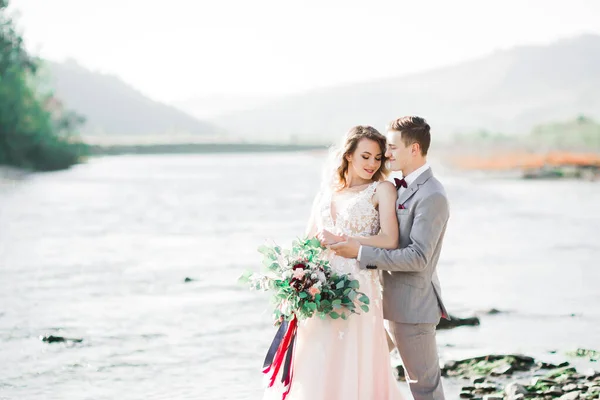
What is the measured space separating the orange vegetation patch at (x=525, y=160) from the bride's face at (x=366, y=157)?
5809cm

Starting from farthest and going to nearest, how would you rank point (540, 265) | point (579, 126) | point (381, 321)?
point (579, 126) → point (540, 265) → point (381, 321)

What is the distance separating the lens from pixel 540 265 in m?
18.4

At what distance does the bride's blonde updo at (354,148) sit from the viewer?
18.8 ft

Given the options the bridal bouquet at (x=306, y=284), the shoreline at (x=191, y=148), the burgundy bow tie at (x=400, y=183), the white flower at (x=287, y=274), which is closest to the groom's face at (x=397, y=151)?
the burgundy bow tie at (x=400, y=183)

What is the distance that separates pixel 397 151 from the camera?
561cm

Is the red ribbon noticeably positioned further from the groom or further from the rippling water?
the rippling water

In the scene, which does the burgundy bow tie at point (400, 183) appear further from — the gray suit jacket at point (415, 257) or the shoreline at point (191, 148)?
the shoreline at point (191, 148)

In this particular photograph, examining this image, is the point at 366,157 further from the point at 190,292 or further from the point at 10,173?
the point at 10,173

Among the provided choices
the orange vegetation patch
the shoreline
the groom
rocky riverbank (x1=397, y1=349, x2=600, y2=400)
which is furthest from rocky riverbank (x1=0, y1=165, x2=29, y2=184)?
the shoreline

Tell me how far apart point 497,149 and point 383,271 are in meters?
78.1

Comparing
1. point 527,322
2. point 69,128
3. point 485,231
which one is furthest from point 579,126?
point 527,322

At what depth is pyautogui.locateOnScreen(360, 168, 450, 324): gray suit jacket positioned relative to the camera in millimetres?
5508

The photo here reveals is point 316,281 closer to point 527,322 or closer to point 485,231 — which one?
point 527,322

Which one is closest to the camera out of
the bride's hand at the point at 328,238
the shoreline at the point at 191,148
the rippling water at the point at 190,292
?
the bride's hand at the point at 328,238
